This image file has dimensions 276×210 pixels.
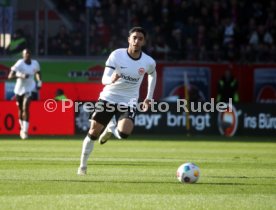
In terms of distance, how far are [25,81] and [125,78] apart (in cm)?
1202

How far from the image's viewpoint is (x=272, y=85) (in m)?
35.2

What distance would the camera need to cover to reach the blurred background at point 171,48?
3100 cm

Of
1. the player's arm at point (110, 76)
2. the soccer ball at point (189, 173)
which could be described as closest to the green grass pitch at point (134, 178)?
the soccer ball at point (189, 173)

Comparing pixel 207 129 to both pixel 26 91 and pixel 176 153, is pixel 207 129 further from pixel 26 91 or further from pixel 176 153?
pixel 176 153

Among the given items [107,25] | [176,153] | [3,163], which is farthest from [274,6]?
[3,163]

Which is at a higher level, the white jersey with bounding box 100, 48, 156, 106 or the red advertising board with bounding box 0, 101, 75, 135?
the white jersey with bounding box 100, 48, 156, 106

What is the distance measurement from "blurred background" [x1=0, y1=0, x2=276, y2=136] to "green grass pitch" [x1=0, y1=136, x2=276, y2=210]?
21.3 feet

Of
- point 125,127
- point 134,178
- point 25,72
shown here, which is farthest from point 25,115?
point 134,178

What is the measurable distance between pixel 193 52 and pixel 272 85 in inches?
137

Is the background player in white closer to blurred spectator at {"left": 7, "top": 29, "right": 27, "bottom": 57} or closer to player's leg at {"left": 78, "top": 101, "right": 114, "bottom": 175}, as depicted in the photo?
blurred spectator at {"left": 7, "top": 29, "right": 27, "bottom": 57}

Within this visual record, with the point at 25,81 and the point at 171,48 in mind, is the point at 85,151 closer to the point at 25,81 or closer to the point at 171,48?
the point at 25,81

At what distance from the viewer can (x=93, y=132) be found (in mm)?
15031

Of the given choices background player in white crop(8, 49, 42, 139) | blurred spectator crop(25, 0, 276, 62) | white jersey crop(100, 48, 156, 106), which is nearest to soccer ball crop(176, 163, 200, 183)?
white jersey crop(100, 48, 156, 106)

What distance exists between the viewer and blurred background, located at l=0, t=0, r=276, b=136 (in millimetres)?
31000
